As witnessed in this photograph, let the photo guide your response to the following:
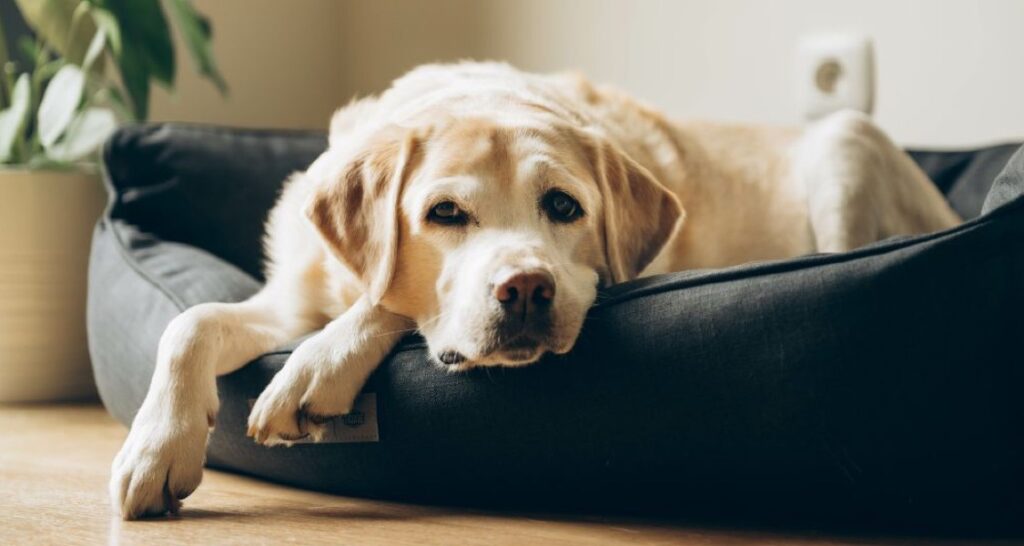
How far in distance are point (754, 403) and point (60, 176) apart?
2326 mm

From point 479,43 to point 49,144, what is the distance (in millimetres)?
1573

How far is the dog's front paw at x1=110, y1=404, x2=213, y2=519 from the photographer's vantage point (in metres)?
1.74

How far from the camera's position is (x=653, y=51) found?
369 cm

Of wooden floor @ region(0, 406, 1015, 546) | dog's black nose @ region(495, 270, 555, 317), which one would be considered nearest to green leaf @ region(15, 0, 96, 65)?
wooden floor @ region(0, 406, 1015, 546)

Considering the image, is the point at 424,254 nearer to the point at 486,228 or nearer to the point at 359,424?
the point at 486,228

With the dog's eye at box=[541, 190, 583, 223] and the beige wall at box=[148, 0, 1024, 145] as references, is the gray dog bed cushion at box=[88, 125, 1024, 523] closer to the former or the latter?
the dog's eye at box=[541, 190, 583, 223]

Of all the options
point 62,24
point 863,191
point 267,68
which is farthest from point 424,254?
point 267,68

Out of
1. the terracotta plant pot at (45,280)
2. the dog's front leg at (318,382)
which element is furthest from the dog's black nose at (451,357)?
the terracotta plant pot at (45,280)

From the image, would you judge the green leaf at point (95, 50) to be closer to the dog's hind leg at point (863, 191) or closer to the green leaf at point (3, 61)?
the green leaf at point (3, 61)

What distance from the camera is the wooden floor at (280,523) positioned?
1646 millimetres

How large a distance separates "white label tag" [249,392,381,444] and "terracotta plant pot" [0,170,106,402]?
1.71 meters

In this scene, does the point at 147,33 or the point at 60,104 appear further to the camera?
the point at 147,33

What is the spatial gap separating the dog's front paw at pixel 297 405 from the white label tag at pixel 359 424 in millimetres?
49

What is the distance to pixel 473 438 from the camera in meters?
1.80
